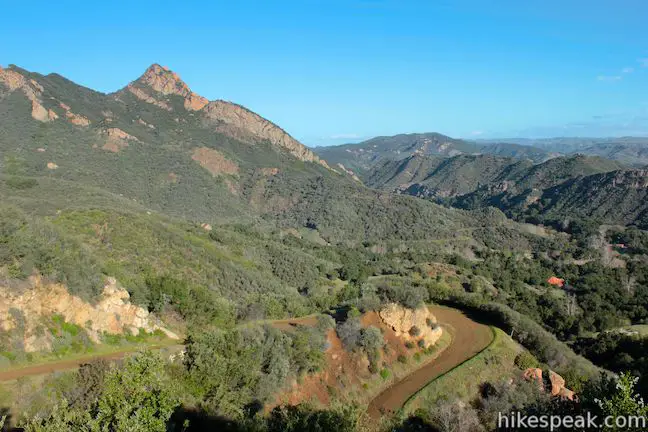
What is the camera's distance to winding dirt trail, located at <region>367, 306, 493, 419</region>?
2873 centimetres

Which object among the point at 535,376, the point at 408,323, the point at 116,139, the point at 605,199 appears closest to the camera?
the point at 535,376

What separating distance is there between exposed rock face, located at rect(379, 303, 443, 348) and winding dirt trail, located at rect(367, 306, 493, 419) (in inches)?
73.8

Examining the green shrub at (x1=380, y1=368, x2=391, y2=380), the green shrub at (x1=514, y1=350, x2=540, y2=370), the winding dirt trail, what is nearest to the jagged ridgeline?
the green shrub at (x1=380, y1=368, x2=391, y2=380)

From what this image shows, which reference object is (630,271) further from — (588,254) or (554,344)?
(554,344)

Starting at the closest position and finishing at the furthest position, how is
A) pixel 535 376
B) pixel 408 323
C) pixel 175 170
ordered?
pixel 535 376, pixel 408 323, pixel 175 170

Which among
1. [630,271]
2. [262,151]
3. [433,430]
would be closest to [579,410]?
[433,430]

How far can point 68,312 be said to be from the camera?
88.7 feet

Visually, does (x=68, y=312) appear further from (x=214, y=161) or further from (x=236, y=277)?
(x=214, y=161)

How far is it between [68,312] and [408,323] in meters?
23.4

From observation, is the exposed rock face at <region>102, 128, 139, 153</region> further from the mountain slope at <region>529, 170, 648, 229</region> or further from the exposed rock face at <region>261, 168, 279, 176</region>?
the mountain slope at <region>529, 170, 648, 229</region>

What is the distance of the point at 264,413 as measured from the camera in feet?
76.2

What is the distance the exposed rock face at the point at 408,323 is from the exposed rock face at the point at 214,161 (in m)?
136

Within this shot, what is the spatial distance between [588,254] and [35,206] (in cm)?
11524

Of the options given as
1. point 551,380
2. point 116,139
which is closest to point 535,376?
point 551,380
